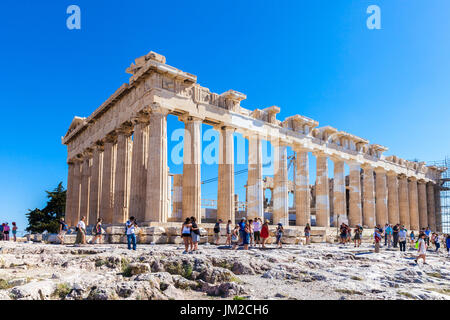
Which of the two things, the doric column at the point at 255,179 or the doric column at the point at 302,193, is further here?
the doric column at the point at 302,193

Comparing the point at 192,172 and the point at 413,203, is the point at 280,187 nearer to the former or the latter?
the point at 192,172

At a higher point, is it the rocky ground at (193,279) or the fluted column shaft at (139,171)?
the fluted column shaft at (139,171)

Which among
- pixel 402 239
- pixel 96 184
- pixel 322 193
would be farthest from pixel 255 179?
pixel 96 184

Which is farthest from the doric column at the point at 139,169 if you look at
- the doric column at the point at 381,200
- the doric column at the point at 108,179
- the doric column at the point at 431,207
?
the doric column at the point at 431,207

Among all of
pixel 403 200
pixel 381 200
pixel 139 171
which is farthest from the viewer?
pixel 403 200

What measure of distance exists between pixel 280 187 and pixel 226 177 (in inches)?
231

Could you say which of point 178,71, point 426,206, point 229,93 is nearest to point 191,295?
point 178,71

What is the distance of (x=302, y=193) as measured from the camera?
3108cm

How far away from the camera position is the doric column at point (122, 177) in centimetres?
2412

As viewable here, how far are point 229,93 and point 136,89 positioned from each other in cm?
612

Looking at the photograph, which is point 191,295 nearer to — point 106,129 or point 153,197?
point 153,197

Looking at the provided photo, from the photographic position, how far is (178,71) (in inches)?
882

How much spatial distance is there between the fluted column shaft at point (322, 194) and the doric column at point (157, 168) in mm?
16037

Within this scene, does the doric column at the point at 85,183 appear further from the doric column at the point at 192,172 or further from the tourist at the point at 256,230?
the tourist at the point at 256,230
